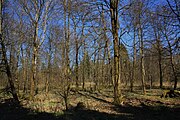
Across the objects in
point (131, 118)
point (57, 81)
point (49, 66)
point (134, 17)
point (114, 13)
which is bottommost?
point (131, 118)

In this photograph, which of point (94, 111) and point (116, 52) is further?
point (116, 52)

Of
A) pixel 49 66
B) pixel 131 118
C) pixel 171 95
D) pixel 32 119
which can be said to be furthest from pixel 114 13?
pixel 49 66

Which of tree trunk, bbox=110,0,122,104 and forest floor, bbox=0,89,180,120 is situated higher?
tree trunk, bbox=110,0,122,104

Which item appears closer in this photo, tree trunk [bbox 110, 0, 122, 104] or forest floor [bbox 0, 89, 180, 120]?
forest floor [bbox 0, 89, 180, 120]

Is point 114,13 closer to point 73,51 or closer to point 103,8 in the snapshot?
point 103,8

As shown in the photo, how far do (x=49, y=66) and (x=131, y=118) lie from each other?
85.3 feet

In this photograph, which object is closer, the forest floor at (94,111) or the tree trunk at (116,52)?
the forest floor at (94,111)

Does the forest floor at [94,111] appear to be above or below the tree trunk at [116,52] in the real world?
below

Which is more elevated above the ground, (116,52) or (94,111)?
(116,52)

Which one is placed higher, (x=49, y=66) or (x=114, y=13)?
(x=114, y=13)

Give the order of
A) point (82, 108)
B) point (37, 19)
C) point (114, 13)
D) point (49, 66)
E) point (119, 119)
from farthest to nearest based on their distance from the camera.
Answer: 1. point (49, 66)
2. point (37, 19)
3. point (114, 13)
4. point (82, 108)
5. point (119, 119)

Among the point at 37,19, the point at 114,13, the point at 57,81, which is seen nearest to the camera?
the point at 114,13

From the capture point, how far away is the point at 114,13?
1510 cm

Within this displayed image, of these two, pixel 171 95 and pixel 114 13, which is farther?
pixel 171 95
